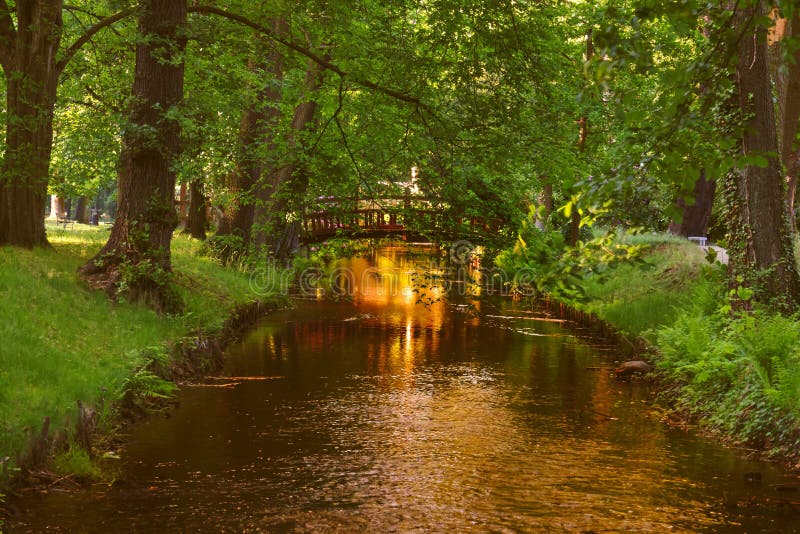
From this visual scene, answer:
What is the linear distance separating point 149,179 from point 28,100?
3063 mm

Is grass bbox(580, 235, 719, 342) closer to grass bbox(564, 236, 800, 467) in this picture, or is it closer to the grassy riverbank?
grass bbox(564, 236, 800, 467)

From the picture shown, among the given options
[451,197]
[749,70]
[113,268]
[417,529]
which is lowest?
[417,529]

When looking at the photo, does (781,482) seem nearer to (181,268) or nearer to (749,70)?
(749,70)

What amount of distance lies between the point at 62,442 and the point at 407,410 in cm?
514

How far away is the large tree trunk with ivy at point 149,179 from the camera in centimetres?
1535

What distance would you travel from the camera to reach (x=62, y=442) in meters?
9.79

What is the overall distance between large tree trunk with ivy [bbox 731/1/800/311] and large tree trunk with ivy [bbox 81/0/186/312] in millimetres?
9279

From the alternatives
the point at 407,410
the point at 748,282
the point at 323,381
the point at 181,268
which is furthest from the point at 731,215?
the point at 181,268

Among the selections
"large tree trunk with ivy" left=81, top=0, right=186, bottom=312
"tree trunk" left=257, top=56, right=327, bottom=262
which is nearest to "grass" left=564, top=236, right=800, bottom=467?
"tree trunk" left=257, top=56, right=327, bottom=262

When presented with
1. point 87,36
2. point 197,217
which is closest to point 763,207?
point 87,36

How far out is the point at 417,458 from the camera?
10875mm

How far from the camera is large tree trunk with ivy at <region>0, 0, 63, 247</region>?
16.4 meters

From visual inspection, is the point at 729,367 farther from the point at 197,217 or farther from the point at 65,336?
the point at 197,217

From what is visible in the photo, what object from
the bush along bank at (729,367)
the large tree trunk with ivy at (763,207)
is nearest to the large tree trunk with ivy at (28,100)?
the bush along bank at (729,367)
